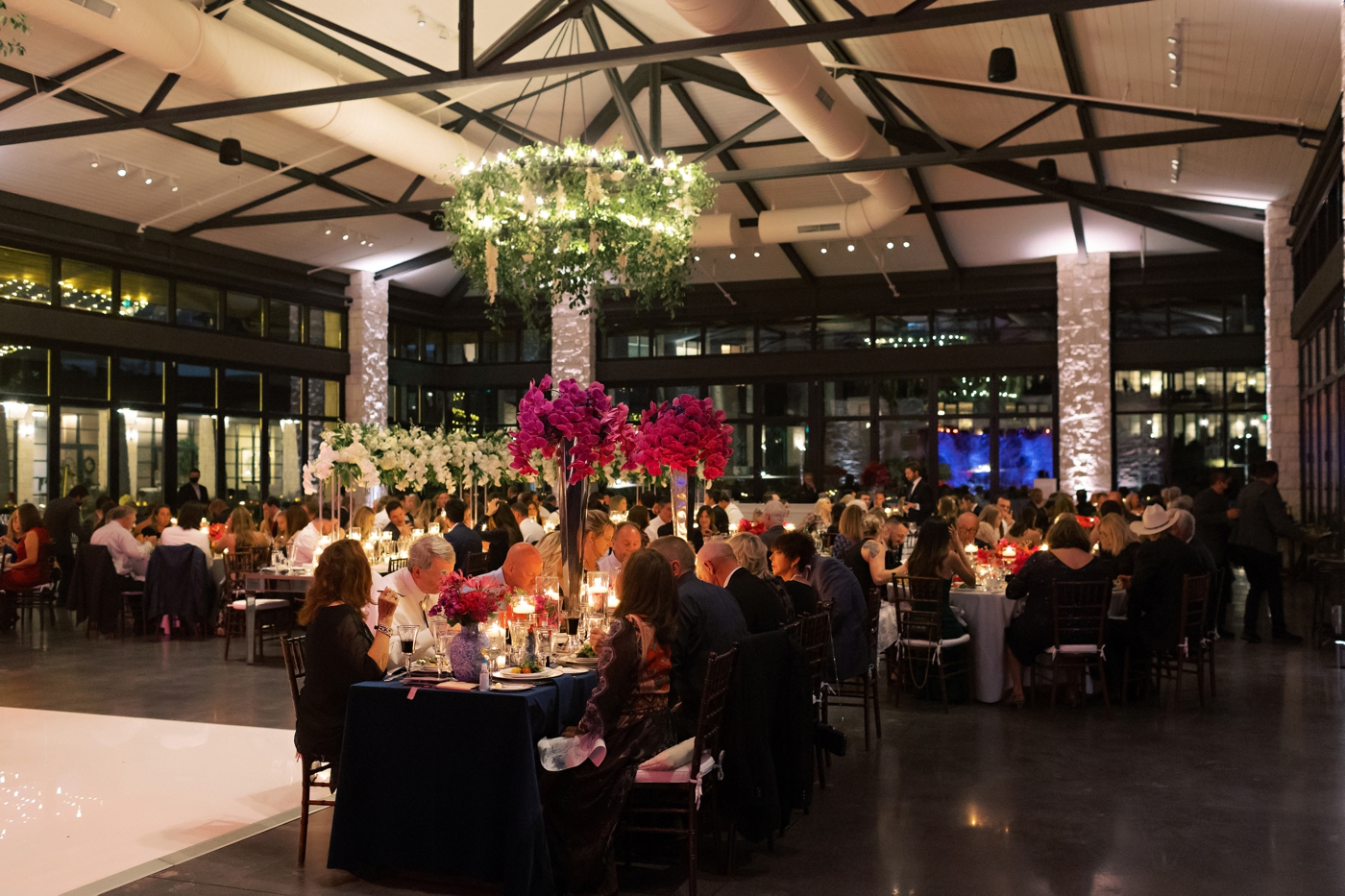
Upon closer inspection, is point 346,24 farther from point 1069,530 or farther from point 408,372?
point 408,372

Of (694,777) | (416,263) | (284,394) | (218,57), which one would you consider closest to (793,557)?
(694,777)

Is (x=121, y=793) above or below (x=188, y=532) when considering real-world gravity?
below

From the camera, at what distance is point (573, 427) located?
5543 mm

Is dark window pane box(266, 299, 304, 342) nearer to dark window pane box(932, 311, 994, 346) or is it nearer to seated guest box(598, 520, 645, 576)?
dark window pane box(932, 311, 994, 346)

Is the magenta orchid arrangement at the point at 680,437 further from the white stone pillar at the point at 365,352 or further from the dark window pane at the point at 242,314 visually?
the white stone pillar at the point at 365,352

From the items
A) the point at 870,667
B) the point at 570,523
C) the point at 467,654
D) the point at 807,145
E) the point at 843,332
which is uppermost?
the point at 807,145

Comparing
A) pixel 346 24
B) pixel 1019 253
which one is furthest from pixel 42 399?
pixel 1019 253

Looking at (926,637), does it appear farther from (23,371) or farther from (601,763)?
(23,371)

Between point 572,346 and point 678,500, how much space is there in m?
13.4

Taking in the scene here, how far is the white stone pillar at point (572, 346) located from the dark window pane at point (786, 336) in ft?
9.93

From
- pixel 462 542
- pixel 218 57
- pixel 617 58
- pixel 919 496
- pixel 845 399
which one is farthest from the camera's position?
pixel 845 399

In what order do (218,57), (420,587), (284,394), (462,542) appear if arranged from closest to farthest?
(420,587), (218,57), (462,542), (284,394)

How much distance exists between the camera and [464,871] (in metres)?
4.06

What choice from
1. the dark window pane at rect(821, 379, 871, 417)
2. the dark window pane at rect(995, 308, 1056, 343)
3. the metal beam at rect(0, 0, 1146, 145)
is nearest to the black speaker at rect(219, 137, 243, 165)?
the metal beam at rect(0, 0, 1146, 145)
